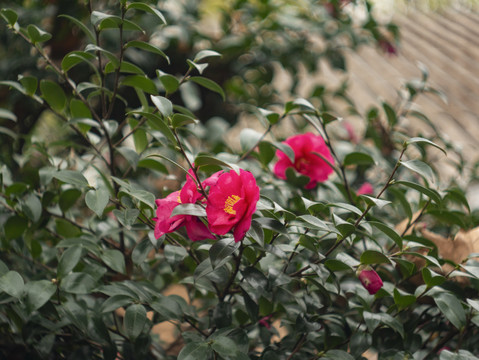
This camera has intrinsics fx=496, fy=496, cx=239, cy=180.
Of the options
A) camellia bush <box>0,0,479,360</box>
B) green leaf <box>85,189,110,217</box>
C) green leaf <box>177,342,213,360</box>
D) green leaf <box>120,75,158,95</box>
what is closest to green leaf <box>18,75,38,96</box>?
camellia bush <box>0,0,479,360</box>

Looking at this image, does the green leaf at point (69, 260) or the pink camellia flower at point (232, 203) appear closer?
the pink camellia flower at point (232, 203)

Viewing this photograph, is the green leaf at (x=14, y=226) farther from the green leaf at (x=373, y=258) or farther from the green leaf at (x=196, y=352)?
the green leaf at (x=373, y=258)

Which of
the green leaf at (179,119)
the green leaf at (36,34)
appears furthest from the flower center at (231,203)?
the green leaf at (36,34)

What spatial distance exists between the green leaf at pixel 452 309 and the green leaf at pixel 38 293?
53cm

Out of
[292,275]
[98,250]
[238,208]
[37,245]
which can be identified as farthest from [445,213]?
[37,245]

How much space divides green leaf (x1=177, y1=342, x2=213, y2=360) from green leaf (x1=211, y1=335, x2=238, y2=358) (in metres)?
0.01

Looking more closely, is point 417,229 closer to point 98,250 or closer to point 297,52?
point 98,250

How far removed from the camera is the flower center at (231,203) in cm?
56

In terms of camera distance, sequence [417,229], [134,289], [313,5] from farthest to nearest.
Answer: [313,5], [417,229], [134,289]

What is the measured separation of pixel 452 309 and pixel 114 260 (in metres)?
0.50

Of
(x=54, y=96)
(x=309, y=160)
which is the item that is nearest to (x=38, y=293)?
(x=54, y=96)

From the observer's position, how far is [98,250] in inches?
30.7

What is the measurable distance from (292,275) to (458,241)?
1.15ft

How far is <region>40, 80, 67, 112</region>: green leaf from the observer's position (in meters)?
0.86
